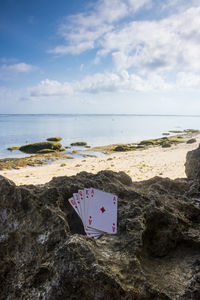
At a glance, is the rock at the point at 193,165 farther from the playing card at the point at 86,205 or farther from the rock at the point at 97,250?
the playing card at the point at 86,205

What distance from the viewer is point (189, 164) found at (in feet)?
24.8

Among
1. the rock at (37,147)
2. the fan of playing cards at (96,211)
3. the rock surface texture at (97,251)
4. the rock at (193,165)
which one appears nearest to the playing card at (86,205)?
the fan of playing cards at (96,211)

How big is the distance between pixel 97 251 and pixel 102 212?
3.10ft

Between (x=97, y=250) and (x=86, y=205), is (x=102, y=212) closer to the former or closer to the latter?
(x=86, y=205)

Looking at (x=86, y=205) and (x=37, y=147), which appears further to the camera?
(x=37, y=147)

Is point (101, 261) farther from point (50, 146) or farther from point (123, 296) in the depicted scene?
point (50, 146)

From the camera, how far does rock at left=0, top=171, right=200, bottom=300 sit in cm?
232

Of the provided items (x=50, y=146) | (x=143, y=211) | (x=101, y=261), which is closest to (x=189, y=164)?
(x=143, y=211)

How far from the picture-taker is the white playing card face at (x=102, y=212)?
11.1 feet

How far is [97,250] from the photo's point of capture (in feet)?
8.87

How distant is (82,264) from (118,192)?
220 centimetres

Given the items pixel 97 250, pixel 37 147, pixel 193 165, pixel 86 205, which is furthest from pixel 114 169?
pixel 37 147

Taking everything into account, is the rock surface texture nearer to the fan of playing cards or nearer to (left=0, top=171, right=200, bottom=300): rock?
(left=0, top=171, right=200, bottom=300): rock

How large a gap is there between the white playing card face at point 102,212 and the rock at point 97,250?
0.12m
